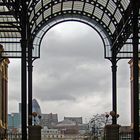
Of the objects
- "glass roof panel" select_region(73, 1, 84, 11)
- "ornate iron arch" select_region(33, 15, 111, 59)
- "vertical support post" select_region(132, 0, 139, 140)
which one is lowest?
"vertical support post" select_region(132, 0, 139, 140)

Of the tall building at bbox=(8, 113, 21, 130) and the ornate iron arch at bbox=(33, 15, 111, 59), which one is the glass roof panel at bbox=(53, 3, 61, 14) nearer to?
the ornate iron arch at bbox=(33, 15, 111, 59)

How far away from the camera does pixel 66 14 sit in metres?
55.8

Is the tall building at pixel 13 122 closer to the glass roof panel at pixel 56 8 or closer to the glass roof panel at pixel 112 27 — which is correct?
the glass roof panel at pixel 56 8

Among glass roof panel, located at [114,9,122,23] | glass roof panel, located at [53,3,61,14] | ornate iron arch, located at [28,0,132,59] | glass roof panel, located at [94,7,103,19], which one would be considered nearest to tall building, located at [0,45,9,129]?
ornate iron arch, located at [28,0,132,59]

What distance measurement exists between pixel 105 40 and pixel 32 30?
27.3 ft

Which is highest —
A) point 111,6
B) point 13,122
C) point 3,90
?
point 111,6

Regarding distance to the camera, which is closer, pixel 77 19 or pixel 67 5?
pixel 67 5

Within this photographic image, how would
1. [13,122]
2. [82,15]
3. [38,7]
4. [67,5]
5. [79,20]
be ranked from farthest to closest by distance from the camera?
[13,122]
[79,20]
[82,15]
[67,5]
[38,7]

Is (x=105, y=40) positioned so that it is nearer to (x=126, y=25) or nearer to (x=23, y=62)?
(x=126, y=25)

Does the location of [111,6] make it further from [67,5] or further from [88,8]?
[67,5]

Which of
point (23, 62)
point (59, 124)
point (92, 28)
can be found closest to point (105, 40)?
point (92, 28)

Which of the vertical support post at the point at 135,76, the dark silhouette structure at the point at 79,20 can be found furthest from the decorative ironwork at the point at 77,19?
the vertical support post at the point at 135,76

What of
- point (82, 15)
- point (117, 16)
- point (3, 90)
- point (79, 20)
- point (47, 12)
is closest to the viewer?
point (117, 16)

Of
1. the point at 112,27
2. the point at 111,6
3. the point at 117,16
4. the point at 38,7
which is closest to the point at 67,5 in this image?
the point at 38,7
